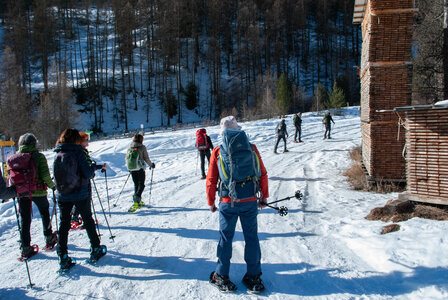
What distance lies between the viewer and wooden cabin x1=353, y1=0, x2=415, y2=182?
24.3 ft

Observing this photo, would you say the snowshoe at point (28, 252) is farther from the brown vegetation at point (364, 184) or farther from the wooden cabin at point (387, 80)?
the wooden cabin at point (387, 80)

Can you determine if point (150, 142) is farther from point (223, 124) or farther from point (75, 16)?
point (75, 16)

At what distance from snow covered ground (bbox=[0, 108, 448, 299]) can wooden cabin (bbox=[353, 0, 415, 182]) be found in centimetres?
98

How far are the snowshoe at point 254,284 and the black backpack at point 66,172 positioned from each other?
2613 millimetres

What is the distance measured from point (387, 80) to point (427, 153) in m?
2.80

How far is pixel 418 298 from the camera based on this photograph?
10.5ft

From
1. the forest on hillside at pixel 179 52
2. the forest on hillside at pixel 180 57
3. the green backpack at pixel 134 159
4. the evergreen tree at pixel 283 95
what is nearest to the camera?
the green backpack at pixel 134 159

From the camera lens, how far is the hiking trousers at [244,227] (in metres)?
3.40

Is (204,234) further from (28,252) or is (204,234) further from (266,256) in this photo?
(28,252)

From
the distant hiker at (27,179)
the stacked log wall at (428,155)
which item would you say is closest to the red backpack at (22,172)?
the distant hiker at (27,179)

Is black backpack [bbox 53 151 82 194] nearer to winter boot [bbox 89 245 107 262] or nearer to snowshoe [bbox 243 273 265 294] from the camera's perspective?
winter boot [bbox 89 245 107 262]

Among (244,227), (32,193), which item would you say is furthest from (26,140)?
(244,227)

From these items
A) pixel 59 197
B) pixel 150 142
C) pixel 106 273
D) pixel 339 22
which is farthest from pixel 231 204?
pixel 339 22

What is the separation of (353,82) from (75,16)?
53.2 m
